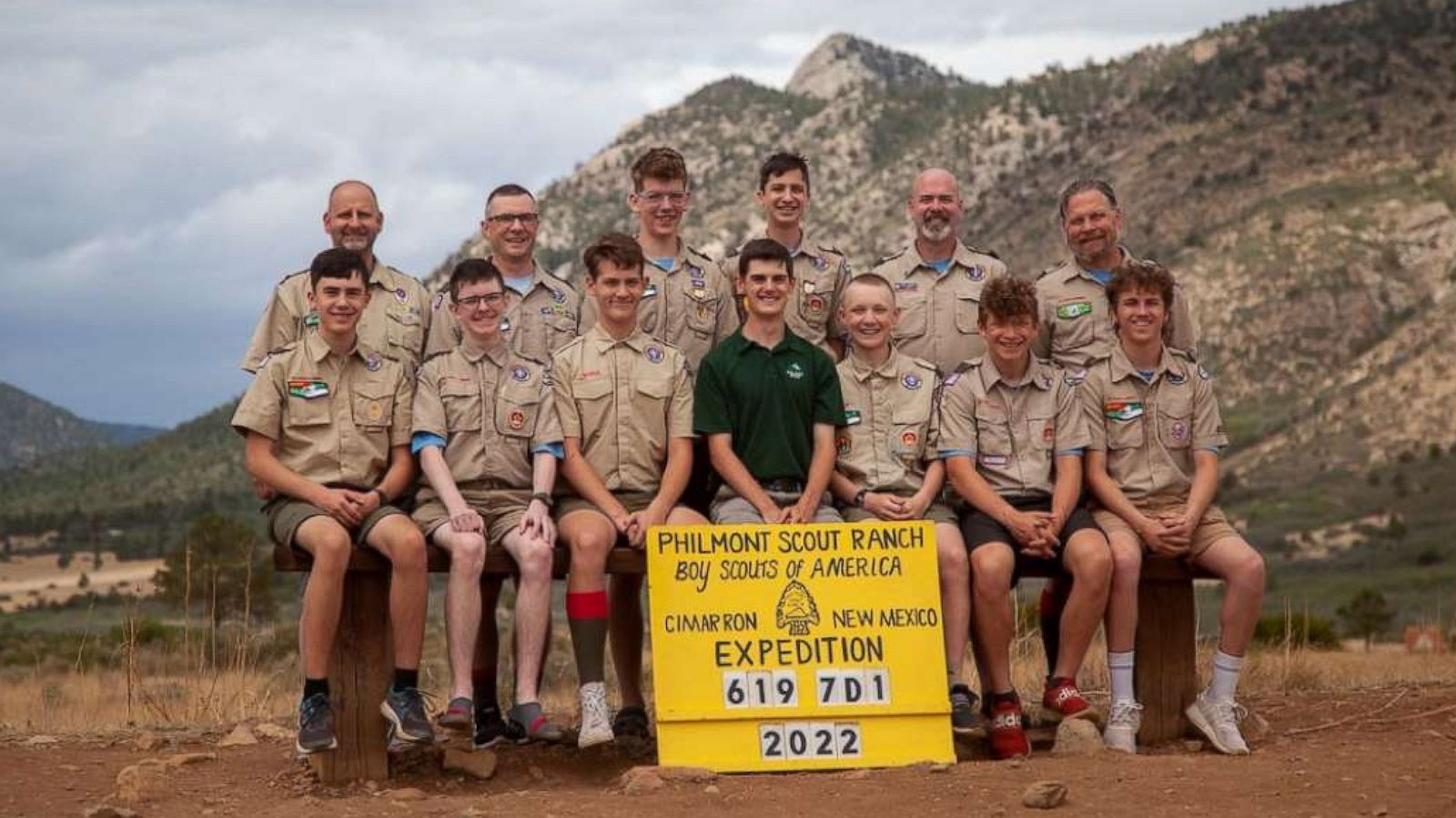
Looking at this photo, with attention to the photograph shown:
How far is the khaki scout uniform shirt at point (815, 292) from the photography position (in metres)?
9.52

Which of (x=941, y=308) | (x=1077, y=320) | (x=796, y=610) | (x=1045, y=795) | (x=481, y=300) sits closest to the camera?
(x=1045, y=795)

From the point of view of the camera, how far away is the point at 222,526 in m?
28.4

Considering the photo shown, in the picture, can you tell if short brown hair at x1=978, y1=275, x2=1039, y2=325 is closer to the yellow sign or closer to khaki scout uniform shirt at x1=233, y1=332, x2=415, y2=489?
the yellow sign

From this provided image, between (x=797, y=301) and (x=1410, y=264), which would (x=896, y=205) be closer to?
(x=1410, y=264)

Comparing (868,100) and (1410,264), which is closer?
(1410,264)

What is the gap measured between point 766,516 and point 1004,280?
5.20 ft

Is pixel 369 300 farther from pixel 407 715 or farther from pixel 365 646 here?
pixel 407 715

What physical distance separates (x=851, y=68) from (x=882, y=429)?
98622 mm

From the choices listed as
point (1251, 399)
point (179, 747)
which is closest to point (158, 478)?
point (1251, 399)

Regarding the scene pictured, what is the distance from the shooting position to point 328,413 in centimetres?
841

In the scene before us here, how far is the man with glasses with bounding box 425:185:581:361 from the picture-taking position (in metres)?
9.23

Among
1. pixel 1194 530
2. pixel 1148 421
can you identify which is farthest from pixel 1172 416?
pixel 1194 530

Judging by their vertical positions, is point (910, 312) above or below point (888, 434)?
above

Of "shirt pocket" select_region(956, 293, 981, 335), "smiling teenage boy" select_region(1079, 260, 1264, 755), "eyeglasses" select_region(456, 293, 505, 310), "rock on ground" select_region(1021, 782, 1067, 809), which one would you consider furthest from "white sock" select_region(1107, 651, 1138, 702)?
"eyeglasses" select_region(456, 293, 505, 310)
